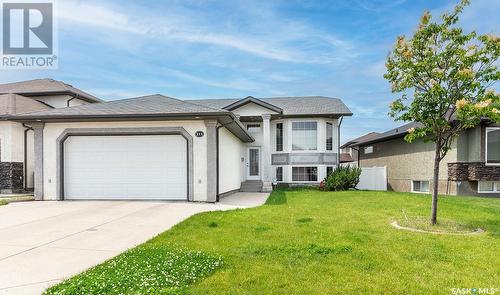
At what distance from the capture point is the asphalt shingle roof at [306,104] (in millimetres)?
19766

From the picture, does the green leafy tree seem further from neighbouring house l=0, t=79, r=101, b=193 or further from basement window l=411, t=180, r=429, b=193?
neighbouring house l=0, t=79, r=101, b=193

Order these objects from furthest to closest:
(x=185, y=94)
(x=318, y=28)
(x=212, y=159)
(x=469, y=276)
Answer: (x=185, y=94)
(x=318, y=28)
(x=212, y=159)
(x=469, y=276)

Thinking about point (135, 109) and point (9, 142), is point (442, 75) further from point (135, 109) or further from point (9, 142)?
point (9, 142)

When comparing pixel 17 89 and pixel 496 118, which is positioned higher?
pixel 17 89

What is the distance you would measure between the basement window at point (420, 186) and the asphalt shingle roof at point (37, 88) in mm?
21588

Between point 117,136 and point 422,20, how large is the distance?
10749 millimetres

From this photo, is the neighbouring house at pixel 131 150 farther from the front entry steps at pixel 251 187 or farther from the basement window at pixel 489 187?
the basement window at pixel 489 187

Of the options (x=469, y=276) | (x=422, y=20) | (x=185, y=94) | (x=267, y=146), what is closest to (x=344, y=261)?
(x=469, y=276)

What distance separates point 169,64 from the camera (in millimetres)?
17000

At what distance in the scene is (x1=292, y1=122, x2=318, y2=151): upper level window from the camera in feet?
65.8

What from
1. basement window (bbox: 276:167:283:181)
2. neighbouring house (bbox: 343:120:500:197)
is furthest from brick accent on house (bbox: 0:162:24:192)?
neighbouring house (bbox: 343:120:500:197)

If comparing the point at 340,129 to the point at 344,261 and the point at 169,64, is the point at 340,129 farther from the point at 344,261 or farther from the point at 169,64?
the point at 344,261

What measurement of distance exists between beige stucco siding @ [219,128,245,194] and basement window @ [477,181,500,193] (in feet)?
39.4

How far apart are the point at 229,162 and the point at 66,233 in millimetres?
9248
